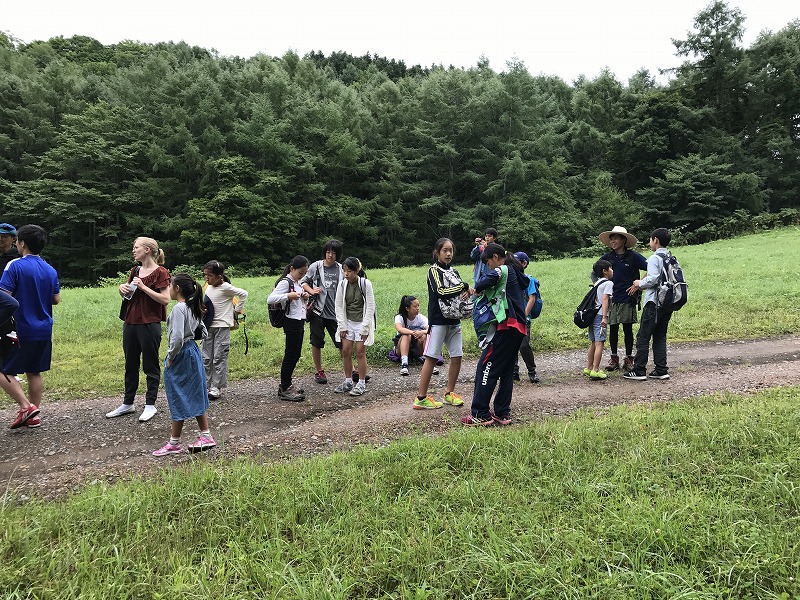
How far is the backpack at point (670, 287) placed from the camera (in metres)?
6.45

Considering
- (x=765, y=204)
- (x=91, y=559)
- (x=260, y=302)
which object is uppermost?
(x=765, y=204)

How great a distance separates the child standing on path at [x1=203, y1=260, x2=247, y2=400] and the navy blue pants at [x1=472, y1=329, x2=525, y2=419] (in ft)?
10.8

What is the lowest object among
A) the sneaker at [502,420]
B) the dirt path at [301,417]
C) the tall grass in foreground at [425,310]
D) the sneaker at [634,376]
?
the dirt path at [301,417]

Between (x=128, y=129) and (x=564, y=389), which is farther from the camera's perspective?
(x=128, y=129)

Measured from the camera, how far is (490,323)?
5.04 metres

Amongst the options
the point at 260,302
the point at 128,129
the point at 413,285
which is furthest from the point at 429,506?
the point at 128,129

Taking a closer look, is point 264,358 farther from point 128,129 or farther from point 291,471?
point 128,129

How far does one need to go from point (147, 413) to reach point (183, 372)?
1.41 meters

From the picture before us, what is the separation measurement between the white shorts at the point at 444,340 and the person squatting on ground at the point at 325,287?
5.39ft

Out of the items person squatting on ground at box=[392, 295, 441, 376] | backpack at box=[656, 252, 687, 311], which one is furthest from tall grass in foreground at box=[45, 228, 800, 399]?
backpack at box=[656, 252, 687, 311]

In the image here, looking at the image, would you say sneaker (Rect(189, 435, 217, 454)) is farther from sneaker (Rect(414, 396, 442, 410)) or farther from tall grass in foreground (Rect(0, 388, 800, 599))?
sneaker (Rect(414, 396, 442, 410))

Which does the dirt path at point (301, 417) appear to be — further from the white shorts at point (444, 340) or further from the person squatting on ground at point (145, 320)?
the white shorts at point (444, 340)

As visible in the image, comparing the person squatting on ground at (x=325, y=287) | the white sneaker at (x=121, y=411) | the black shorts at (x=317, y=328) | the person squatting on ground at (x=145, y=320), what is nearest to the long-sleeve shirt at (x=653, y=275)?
the person squatting on ground at (x=325, y=287)

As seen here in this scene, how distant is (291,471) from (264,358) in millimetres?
4943
